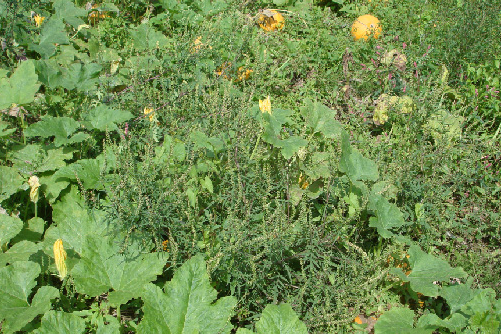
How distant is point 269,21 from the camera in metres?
5.45

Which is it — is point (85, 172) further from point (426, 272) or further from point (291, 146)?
point (426, 272)

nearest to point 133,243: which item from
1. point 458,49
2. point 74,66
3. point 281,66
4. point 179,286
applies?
point 179,286

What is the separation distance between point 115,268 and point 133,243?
166 mm

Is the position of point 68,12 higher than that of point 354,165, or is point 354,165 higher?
point 68,12

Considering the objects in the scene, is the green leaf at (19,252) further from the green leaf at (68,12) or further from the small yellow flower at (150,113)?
the green leaf at (68,12)

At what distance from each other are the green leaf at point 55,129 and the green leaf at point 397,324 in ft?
7.55

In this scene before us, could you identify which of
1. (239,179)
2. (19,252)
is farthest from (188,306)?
(19,252)

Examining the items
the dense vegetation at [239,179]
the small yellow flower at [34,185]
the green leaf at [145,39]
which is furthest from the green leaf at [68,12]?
the small yellow flower at [34,185]

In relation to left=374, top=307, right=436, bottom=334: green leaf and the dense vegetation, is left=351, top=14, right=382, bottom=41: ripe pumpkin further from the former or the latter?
left=374, top=307, right=436, bottom=334: green leaf

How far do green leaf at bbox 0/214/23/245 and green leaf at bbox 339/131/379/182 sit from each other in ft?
6.57

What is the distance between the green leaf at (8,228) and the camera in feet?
9.11

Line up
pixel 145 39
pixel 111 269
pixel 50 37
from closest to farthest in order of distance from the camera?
pixel 111 269 → pixel 50 37 → pixel 145 39

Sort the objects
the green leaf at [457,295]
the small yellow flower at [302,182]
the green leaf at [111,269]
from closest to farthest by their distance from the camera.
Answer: the green leaf at [111,269] → the green leaf at [457,295] → the small yellow flower at [302,182]

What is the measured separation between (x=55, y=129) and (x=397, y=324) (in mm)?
2507
